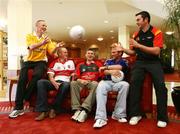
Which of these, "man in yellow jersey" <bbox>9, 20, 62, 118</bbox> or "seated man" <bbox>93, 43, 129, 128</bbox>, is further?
"man in yellow jersey" <bbox>9, 20, 62, 118</bbox>

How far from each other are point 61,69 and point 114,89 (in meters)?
0.92

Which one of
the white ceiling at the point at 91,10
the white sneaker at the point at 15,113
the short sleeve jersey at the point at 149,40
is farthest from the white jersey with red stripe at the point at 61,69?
the white ceiling at the point at 91,10

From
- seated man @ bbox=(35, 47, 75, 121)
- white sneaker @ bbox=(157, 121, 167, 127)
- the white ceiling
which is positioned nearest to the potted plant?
white sneaker @ bbox=(157, 121, 167, 127)

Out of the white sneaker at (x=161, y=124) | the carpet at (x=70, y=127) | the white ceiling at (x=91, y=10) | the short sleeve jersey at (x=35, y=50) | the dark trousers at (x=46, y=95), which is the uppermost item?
the white ceiling at (x=91, y=10)

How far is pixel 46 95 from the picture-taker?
332 cm

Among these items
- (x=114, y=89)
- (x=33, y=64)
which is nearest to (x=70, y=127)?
(x=114, y=89)

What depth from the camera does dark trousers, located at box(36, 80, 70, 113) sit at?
10.7 ft

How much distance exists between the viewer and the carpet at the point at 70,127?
9.00 ft

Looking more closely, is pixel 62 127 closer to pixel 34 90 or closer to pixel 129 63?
pixel 34 90

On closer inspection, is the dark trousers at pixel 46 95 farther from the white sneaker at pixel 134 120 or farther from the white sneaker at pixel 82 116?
the white sneaker at pixel 134 120

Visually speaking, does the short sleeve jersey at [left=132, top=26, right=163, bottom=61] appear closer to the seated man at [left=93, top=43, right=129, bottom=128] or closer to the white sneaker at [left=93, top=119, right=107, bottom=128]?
the seated man at [left=93, top=43, right=129, bottom=128]

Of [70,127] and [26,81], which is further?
[26,81]

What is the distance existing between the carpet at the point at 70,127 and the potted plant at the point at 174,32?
620 mm

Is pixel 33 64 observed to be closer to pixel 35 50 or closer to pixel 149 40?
pixel 35 50
